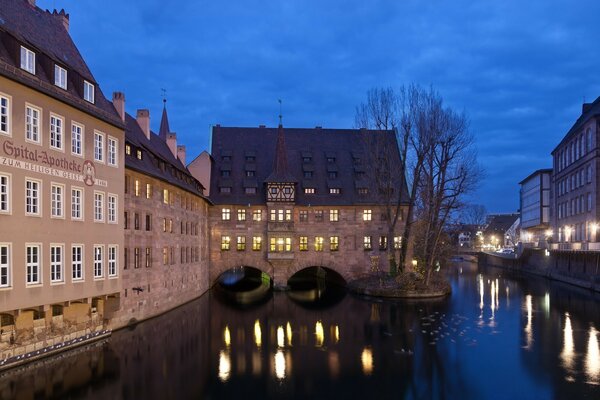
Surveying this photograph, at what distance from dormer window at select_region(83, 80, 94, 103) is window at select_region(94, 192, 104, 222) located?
14.8 ft

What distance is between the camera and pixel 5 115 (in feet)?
60.1

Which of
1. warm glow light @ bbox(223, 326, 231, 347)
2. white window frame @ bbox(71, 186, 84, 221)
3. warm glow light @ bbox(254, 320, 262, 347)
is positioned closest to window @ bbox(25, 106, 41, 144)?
white window frame @ bbox(71, 186, 84, 221)

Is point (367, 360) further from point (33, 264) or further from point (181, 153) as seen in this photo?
point (181, 153)

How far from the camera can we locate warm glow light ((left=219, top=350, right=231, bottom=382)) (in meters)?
19.2

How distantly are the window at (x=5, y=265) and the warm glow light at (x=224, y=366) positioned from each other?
8.44 meters

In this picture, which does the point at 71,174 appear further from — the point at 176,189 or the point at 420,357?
the point at 420,357

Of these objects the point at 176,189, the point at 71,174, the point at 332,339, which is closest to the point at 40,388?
the point at 71,174

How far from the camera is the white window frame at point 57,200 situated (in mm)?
20531

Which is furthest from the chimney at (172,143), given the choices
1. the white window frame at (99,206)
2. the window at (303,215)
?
the white window frame at (99,206)

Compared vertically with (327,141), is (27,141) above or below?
below

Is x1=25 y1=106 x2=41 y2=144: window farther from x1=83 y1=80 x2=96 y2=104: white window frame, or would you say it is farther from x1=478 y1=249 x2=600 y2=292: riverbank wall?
x1=478 y1=249 x2=600 y2=292: riverbank wall

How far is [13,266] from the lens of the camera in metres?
18.3

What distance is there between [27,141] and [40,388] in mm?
9024

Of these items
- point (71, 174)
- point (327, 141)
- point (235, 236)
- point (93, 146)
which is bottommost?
point (235, 236)
